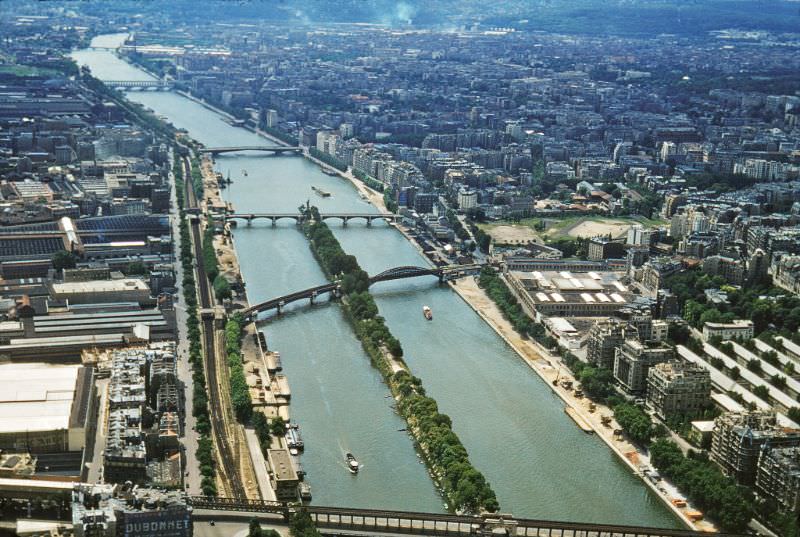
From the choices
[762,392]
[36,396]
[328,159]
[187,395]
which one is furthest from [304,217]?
[36,396]

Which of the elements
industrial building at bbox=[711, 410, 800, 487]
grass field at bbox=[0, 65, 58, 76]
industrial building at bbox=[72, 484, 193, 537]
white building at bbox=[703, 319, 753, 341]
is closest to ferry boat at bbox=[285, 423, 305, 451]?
industrial building at bbox=[72, 484, 193, 537]

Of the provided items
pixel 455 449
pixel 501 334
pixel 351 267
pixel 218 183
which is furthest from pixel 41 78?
pixel 455 449

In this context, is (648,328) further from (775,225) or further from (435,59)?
(435,59)

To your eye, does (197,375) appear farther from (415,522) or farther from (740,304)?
(740,304)

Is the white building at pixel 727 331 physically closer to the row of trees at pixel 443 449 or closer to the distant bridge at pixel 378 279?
the row of trees at pixel 443 449

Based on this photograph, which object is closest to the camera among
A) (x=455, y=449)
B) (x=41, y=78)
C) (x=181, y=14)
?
(x=455, y=449)

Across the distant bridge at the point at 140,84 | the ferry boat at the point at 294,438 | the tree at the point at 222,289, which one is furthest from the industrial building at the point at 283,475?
the distant bridge at the point at 140,84

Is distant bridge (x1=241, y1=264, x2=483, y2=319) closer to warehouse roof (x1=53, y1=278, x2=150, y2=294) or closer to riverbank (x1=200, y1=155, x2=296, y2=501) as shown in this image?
riverbank (x1=200, y1=155, x2=296, y2=501)
